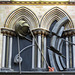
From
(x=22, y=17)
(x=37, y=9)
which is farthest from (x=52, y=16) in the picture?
(x=22, y=17)

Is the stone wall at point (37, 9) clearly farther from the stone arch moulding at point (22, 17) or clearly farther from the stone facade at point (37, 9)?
the stone arch moulding at point (22, 17)

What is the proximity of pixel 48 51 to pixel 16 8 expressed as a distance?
2028 millimetres

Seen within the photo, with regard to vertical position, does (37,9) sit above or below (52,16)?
above

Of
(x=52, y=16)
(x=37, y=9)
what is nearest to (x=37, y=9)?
(x=37, y=9)

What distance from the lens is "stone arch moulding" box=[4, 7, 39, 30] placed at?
38.6 ft

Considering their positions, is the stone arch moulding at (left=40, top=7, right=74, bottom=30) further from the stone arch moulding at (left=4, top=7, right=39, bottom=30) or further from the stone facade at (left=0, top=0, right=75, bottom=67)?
the stone arch moulding at (left=4, top=7, right=39, bottom=30)

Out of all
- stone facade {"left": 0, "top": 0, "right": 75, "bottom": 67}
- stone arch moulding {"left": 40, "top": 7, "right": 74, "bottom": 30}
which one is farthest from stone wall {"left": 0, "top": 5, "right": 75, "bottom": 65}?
stone arch moulding {"left": 40, "top": 7, "right": 74, "bottom": 30}

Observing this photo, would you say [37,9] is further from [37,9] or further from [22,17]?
[22,17]

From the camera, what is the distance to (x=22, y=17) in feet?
39.1

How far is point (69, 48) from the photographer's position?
1155 centimetres

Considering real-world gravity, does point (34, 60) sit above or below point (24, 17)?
below

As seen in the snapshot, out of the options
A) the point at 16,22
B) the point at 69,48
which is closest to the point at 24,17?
the point at 16,22

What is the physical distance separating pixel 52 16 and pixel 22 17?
3.69ft

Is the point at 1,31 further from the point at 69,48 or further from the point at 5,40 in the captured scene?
the point at 69,48
